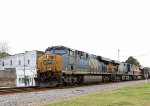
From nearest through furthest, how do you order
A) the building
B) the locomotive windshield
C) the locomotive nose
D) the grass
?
1. the grass
2. the locomotive nose
3. the locomotive windshield
4. the building

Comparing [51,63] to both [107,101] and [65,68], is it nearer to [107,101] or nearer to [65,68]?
[65,68]

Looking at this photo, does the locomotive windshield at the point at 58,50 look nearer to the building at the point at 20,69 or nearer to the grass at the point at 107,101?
the grass at the point at 107,101

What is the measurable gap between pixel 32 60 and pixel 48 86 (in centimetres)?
4420

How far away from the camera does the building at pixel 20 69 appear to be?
61.7 metres

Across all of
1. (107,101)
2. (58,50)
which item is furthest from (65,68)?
(107,101)

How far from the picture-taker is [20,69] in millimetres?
67750

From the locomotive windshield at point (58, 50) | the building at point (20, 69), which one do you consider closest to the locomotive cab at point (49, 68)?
the locomotive windshield at point (58, 50)

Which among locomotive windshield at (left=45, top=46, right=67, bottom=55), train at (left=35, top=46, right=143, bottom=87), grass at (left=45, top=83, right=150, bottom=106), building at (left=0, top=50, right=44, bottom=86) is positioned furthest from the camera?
building at (left=0, top=50, right=44, bottom=86)

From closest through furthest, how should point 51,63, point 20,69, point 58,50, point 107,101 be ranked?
point 107,101 → point 51,63 → point 58,50 → point 20,69

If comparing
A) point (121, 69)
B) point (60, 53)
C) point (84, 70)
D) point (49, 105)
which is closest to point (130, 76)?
point (121, 69)

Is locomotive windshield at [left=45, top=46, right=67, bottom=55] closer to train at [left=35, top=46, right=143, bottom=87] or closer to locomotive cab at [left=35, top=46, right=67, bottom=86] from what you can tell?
train at [left=35, top=46, right=143, bottom=87]

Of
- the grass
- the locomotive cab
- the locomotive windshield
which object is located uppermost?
the locomotive windshield

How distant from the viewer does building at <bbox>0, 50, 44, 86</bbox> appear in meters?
61.7

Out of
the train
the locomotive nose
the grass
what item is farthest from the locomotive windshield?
the grass
